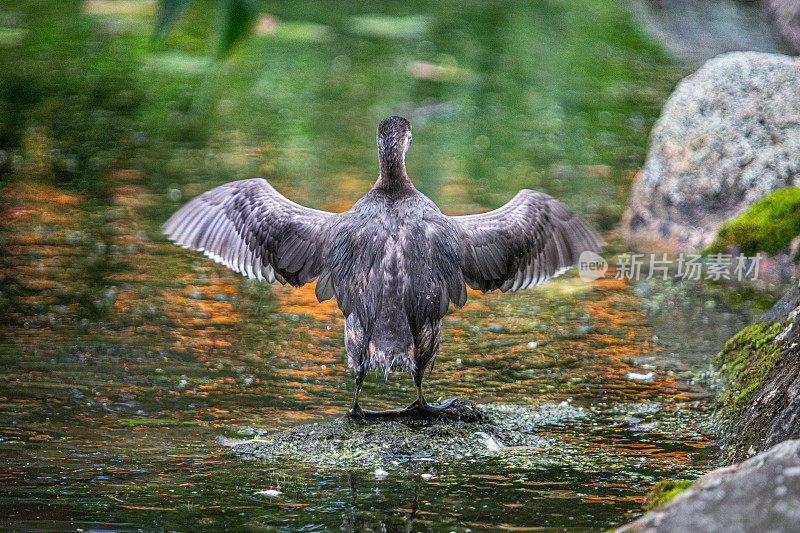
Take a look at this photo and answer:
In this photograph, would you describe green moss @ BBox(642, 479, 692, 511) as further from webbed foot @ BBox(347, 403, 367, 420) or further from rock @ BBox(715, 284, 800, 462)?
webbed foot @ BBox(347, 403, 367, 420)

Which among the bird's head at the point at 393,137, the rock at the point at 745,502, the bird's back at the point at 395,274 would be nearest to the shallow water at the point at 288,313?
the bird's back at the point at 395,274

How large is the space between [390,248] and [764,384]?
206 centimetres

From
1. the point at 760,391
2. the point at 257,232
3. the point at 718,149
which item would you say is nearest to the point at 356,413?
the point at 257,232

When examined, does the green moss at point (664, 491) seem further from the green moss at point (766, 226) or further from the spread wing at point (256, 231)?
the green moss at point (766, 226)

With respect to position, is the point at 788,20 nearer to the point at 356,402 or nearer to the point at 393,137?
the point at 393,137

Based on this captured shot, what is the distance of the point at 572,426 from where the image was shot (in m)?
5.71

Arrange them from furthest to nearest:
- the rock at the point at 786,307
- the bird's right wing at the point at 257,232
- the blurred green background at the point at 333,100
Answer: the blurred green background at the point at 333,100 → the bird's right wing at the point at 257,232 → the rock at the point at 786,307

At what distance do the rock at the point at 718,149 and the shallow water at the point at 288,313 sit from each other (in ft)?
2.12

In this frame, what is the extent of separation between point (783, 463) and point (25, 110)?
11539 millimetres

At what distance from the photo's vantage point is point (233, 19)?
141cm

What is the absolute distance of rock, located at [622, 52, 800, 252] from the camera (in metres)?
8.85

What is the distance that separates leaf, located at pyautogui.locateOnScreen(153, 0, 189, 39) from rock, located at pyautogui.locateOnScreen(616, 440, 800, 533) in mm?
2218

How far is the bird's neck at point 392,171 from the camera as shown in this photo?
17.4 ft

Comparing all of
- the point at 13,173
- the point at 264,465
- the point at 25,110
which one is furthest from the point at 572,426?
the point at 25,110
